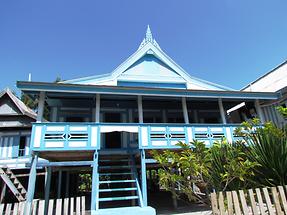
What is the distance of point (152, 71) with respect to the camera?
14.9 metres

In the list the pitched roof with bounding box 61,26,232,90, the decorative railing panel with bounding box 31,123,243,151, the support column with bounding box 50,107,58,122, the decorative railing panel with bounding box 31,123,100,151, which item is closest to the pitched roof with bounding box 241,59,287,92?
the pitched roof with bounding box 61,26,232,90

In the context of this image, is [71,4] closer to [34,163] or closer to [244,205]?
[34,163]

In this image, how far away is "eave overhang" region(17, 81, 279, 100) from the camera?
944cm

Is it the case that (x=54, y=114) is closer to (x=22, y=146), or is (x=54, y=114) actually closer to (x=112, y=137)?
(x=112, y=137)

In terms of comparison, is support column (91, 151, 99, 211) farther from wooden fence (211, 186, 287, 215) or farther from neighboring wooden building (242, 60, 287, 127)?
neighboring wooden building (242, 60, 287, 127)

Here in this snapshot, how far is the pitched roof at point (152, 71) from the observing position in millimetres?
14328

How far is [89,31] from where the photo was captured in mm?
13047

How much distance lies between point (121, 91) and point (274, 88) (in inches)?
400

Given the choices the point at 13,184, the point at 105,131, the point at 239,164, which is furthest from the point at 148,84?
the point at 239,164

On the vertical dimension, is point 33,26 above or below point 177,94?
above

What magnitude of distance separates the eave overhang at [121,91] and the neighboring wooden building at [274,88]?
70cm

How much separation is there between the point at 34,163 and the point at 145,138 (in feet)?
15.7

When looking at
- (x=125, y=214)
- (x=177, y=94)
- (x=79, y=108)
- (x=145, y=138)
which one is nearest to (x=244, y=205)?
(x=125, y=214)

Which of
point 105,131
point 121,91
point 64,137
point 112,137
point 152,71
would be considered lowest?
point 64,137
